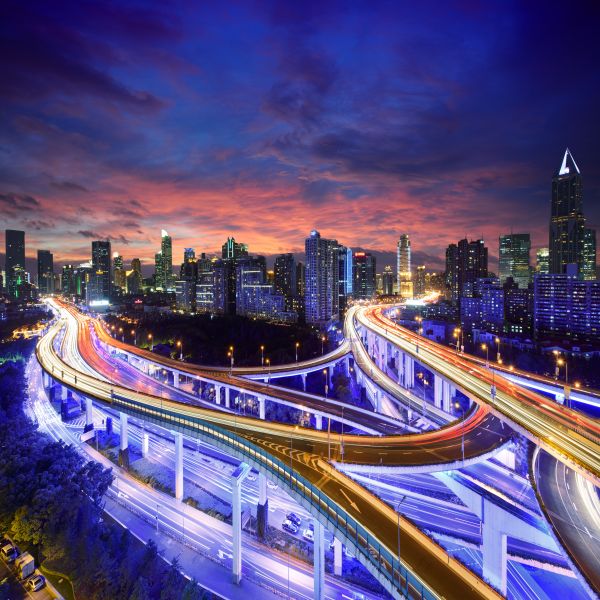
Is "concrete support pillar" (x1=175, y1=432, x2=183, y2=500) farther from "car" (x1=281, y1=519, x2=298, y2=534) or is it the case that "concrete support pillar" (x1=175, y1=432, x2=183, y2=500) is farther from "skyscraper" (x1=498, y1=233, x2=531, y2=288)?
"skyscraper" (x1=498, y1=233, x2=531, y2=288)

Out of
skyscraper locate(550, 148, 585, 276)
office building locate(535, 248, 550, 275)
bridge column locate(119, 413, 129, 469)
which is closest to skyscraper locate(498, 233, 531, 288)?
office building locate(535, 248, 550, 275)

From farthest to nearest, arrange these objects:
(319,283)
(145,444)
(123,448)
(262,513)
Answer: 1. (319,283)
2. (145,444)
3. (123,448)
4. (262,513)

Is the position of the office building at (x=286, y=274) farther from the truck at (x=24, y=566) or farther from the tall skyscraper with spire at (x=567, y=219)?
the truck at (x=24, y=566)

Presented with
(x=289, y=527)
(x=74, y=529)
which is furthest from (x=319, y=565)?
(x=74, y=529)

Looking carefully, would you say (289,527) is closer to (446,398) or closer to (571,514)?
(571,514)

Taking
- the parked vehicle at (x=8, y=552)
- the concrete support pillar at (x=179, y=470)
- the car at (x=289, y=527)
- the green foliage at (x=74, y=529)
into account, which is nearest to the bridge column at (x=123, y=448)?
the green foliage at (x=74, y=529)

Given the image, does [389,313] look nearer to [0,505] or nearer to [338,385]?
[338,385]

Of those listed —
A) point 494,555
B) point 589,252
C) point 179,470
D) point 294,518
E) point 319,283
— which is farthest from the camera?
point 589,252
